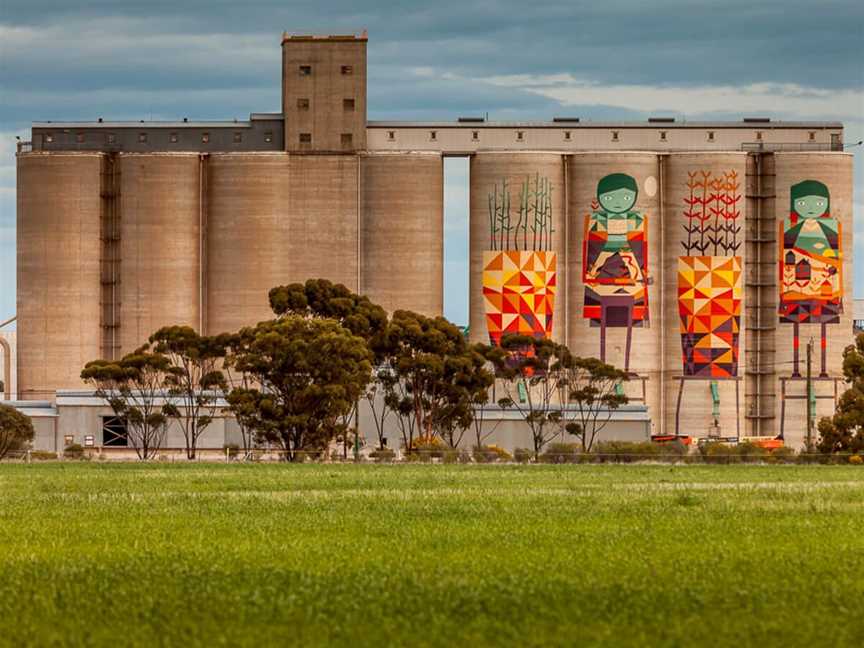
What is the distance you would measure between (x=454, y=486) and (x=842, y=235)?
92520 millimetres

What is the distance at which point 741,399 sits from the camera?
13550 centimetres

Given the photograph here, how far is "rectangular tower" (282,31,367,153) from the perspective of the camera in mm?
136500

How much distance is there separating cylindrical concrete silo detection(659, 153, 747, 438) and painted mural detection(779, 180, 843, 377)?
3472mm

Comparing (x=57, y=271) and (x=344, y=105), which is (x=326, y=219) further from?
(x=57, y=271)

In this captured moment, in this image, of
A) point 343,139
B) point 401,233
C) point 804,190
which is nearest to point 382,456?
point 401,233

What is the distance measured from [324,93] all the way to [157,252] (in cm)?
1785

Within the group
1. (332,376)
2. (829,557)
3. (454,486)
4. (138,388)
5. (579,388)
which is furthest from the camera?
(579,388)

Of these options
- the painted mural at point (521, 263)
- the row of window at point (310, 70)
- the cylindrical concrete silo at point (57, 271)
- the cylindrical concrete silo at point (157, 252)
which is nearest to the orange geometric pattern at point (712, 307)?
the painted mural at point (521, 263)

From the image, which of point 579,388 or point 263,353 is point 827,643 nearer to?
point 263,353

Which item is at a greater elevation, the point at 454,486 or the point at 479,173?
the point at 479,173

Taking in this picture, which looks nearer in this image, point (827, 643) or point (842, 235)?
point (827, 643)

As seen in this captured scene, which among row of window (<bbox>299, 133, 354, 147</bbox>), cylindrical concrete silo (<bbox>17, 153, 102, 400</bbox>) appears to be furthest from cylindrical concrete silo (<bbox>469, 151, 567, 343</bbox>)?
cylindrical concrete silo (<bbox>17, 153, 102, 400</bbox>)

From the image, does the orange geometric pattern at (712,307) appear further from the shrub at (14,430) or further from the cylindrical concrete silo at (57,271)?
the shrub at (14,430)

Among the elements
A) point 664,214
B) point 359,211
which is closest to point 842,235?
point 664,214
